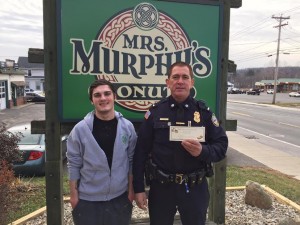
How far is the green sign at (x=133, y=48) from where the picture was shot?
3205mm

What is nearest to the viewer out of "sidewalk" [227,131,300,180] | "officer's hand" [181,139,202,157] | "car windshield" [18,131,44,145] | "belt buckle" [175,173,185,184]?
"officer's hand" [181,139,202,157]

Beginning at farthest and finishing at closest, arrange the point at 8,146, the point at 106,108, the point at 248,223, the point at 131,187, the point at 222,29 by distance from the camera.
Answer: the point at 8,146 → the point at 248,223 → the point at 222,29 → the point at 131,187 → the point at 106,108

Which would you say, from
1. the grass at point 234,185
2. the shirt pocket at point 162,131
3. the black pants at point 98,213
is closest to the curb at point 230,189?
the grass at point 234,185

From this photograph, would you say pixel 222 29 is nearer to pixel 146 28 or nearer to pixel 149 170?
pixel 146 28

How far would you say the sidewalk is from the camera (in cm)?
858

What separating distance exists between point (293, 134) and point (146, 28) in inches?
544

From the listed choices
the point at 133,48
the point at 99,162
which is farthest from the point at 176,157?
the point at 133,48

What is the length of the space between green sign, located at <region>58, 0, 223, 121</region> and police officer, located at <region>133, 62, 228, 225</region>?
781mm

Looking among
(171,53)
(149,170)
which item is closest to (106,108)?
(149,170)

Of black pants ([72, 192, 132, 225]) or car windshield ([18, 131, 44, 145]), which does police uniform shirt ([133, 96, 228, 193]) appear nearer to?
black pants ([72, 192, 132, 225])

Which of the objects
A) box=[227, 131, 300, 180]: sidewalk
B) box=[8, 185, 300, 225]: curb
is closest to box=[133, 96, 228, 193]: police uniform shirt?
box=[8, 185, 300, 225]: curb

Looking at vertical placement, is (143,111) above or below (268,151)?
above

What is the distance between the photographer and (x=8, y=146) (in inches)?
211

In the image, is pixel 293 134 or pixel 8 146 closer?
pixel 8 146
